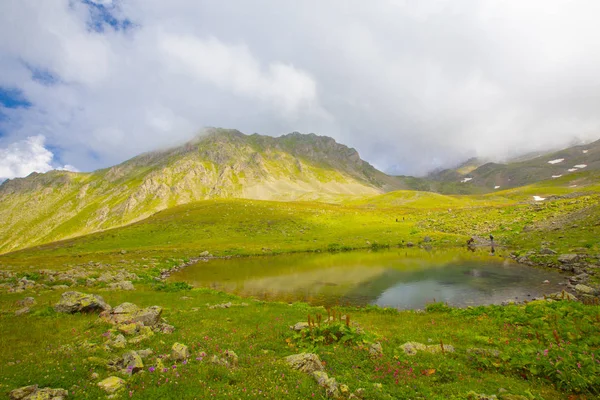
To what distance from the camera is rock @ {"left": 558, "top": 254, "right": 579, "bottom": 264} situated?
125ft

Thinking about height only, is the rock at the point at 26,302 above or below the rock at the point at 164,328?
above

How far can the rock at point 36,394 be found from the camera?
9312mm

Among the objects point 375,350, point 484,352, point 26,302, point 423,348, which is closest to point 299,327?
point 375,350

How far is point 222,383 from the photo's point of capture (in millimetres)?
11086

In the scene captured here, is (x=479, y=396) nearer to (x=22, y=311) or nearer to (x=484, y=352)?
(x=484, y=352)

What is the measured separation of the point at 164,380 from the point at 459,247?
221 ft

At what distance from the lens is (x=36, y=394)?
9.41 m

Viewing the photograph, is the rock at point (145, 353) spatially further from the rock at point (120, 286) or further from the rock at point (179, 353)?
the rock at point (120, 286)

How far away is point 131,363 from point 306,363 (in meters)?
7.36

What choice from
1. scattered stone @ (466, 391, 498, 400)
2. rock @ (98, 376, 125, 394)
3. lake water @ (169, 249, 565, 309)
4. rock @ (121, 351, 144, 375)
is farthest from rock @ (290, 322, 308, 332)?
lake water @ (169, 249, 565, 309)

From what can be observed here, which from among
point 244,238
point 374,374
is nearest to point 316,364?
point 374,374

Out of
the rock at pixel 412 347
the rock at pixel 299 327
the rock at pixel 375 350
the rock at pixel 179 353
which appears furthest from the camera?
the rock at pixel 299 327

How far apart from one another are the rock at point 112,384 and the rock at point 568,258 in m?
49.7

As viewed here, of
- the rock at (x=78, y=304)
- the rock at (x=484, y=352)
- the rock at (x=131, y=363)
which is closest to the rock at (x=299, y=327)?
the rock at (x=484, y=352)
